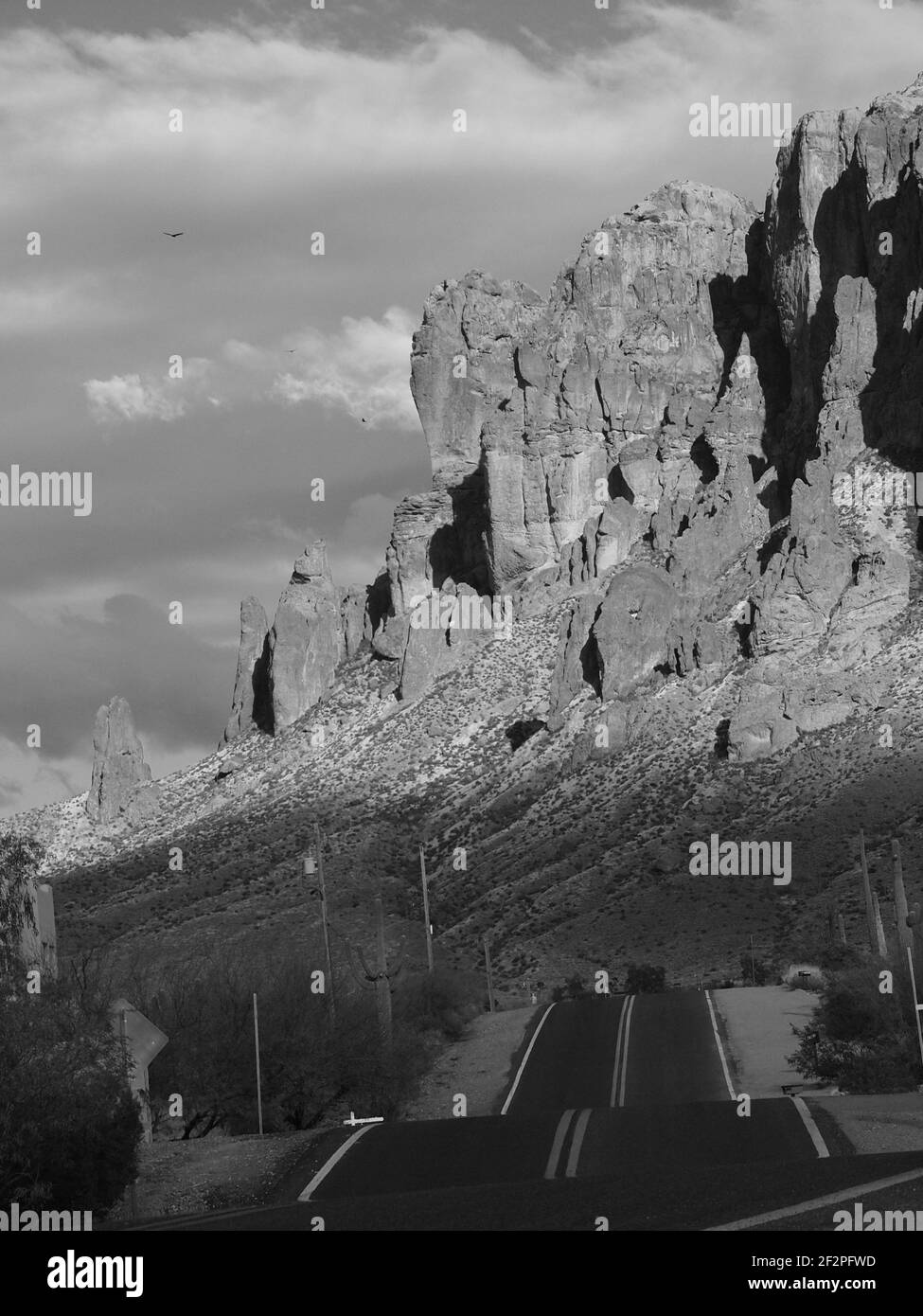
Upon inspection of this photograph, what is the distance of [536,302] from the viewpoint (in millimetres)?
185000

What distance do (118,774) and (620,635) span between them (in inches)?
2332

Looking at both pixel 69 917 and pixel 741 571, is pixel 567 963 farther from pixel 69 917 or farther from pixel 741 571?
pixel 741 571

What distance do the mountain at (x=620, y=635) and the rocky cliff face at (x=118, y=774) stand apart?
2.72 m

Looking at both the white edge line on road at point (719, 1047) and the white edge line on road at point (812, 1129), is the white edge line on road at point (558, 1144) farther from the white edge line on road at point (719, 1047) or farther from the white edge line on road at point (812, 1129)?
the white edge line on road at point (719, 1047)

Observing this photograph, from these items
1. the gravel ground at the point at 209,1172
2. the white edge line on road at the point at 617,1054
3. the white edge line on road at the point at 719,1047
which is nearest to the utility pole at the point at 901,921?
the white edge line on road at the point at 719,1047

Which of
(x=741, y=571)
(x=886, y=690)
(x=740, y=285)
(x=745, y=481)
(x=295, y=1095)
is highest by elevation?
(x=740, y=285)

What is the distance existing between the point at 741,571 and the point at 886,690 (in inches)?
1019

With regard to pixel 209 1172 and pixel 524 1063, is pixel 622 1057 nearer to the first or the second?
pixel 524 1063

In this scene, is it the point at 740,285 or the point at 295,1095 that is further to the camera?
the point at 740,285

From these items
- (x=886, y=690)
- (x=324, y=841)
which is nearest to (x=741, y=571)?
(x=886, y=690)

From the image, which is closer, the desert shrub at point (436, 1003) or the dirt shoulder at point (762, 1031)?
the dirt shoulder at point (762, 1031)

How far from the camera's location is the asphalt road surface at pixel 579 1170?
58.7 feet

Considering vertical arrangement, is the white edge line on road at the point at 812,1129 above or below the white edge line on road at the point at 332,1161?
above
